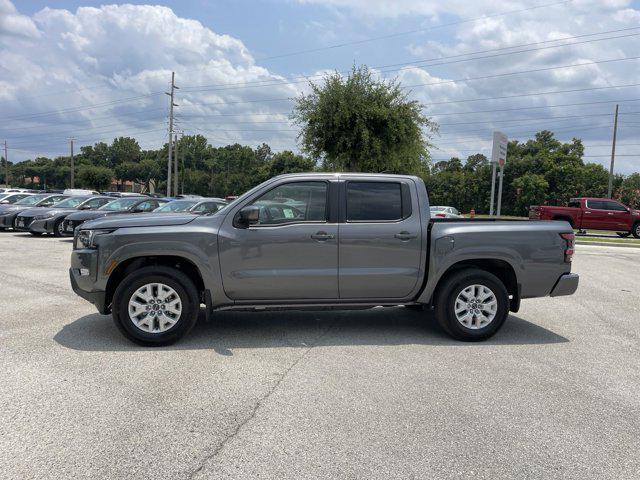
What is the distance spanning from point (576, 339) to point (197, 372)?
4.43 metres

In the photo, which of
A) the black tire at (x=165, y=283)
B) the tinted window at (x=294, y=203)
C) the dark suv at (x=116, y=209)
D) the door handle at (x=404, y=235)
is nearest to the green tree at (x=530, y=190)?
the dark suv at (x=116, y=209)

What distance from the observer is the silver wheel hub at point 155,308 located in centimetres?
542

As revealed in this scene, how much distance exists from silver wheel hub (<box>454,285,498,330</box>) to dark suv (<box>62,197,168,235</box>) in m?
13.9

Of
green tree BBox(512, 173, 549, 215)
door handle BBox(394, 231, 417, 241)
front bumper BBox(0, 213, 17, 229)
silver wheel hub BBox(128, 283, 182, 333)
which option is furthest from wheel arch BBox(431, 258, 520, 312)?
green tree BBox(512, 173, 549, 215)

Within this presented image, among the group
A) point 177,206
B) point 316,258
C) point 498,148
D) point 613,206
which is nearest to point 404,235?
point 316,258

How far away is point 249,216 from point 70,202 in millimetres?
17309

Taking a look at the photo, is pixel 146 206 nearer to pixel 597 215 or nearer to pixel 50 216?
pixel 50 216

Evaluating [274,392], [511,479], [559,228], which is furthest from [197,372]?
[559,228]

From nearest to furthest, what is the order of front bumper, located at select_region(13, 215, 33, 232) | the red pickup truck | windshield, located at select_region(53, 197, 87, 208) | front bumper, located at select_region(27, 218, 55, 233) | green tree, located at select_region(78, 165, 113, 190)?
front bumper, located at select_region(27, 218, 55, 233) → front bumper, located at select_region(13, 215, 33, 232) → windshield, located at select_region(53, 197, 87, 208) → the red pickup truck → green tree, located at select_region(78, 165, 113, 190)

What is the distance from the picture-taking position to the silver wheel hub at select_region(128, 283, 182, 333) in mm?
5422

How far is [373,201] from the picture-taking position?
19.4 ft

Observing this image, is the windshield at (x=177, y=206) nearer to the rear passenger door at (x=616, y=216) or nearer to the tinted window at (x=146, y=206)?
the tinted window at (x=146, y=206)

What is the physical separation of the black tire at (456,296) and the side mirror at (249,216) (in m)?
2.27

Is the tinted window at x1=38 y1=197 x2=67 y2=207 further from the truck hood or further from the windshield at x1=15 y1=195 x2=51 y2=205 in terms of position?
the truck hood
